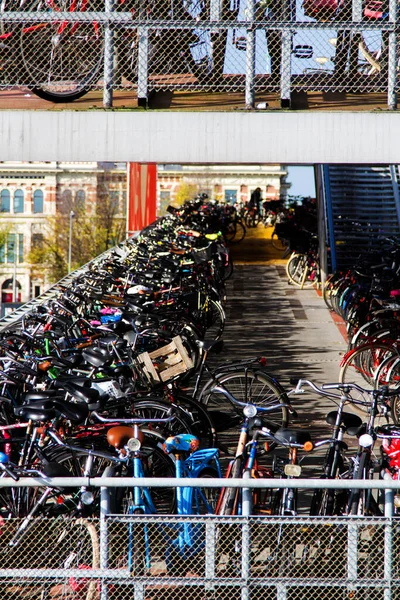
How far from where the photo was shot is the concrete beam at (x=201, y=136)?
25.3ft

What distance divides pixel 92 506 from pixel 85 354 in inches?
84.5

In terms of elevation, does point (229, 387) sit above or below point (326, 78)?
below

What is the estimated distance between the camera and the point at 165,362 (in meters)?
7.88

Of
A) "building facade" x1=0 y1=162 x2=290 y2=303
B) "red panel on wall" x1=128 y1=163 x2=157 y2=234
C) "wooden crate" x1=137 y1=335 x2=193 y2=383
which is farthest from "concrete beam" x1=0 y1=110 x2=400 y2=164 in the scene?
"building facade" x1=0 y1=162 x2=290 y2=303

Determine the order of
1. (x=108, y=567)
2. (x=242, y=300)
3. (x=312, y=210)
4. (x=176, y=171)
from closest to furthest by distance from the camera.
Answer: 1. (x=108, y=567)
2. (x=242, y=300)
3. (x=312, y=210)
4. (x=176, y=171)

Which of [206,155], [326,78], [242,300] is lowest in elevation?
[242,300]

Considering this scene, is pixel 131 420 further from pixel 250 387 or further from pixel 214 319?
pixel 214 319

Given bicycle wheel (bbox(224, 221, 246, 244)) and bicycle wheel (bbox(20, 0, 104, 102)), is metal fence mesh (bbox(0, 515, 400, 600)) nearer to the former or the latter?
bicycle wheel (bbox(20, 0, 104, 102))

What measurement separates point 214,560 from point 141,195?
862 inches

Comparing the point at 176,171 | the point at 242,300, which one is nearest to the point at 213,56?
the point at 242,300

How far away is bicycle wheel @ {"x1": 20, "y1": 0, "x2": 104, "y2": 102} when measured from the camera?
27.2 ft

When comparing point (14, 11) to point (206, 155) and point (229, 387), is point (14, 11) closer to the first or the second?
point (206, 155)

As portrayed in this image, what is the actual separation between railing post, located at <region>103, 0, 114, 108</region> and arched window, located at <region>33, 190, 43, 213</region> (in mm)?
83107

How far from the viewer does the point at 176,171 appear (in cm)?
8312
